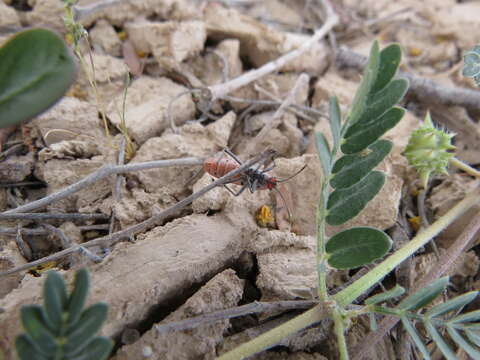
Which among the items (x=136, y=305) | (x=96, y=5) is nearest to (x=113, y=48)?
(x=96, y=5)

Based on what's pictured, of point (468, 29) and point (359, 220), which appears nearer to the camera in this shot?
point (359, 220)

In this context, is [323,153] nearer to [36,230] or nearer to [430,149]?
[430,149]

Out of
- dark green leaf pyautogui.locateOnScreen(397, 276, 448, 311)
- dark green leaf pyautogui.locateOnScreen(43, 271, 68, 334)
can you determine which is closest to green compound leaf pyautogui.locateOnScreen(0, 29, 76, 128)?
dark green leaf pyautogui.locateOnScreen(43, 271, 68, 334)

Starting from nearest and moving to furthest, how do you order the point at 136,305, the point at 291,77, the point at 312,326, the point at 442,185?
1. the point at 136,305
2. the point at 312,326
3. the point at 442,185
4. the point at 291,77

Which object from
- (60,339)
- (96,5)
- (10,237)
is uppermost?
(96,5)

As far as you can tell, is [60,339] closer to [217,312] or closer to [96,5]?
[217,312]

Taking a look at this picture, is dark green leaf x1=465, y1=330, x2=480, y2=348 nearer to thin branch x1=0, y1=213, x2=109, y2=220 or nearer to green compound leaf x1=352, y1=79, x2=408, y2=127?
green compound leaf x1=352, y1=79, x2=408, y2=127

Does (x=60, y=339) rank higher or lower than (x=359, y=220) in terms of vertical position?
higher

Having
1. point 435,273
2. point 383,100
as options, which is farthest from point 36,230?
point 435,273
